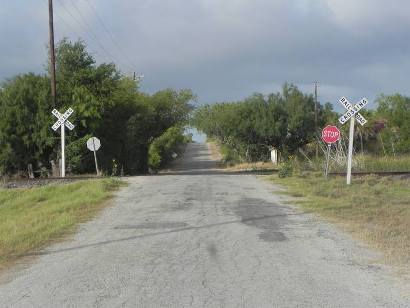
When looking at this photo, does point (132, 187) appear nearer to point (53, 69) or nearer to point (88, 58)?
point (53, 69)

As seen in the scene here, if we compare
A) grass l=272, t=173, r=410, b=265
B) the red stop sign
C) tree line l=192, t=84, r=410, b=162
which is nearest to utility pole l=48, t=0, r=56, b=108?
grass l=272, t=173, r=410, b=265

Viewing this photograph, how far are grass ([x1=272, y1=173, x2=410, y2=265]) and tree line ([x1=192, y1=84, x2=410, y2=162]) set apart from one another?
36523 mm

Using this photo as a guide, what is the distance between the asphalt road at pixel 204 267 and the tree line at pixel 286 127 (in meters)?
50.0

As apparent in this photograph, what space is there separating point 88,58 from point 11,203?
18.5 meters


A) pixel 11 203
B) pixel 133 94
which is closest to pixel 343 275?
pixel 11 203

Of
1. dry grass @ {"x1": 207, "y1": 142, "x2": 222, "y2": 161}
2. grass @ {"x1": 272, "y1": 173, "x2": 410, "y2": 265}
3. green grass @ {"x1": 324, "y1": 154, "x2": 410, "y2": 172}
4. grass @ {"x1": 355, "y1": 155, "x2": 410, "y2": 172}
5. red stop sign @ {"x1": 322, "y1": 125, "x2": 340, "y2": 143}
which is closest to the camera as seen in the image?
grass @ {"x1": 272, "y1": 173, "x2": 410, "y2": 265}

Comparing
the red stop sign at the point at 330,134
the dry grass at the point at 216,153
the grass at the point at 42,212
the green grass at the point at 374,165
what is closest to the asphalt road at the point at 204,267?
the grass at the point at 42,212

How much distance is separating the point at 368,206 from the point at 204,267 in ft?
31.5

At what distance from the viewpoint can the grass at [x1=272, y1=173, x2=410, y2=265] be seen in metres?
11.7

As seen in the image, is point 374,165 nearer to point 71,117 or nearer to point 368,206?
point 71,117

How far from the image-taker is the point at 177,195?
20.4 m

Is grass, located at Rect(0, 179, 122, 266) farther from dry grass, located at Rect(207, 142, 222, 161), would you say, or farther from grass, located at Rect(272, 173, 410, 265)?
dry grass, located at Rect(207, 142, 222, 161)

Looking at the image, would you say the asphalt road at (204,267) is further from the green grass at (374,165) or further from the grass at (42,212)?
the green grass at (374,165)

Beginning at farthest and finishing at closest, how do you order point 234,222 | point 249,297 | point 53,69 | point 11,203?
point 53,69 < point 11,203 < point 234,222 < point 249,297
